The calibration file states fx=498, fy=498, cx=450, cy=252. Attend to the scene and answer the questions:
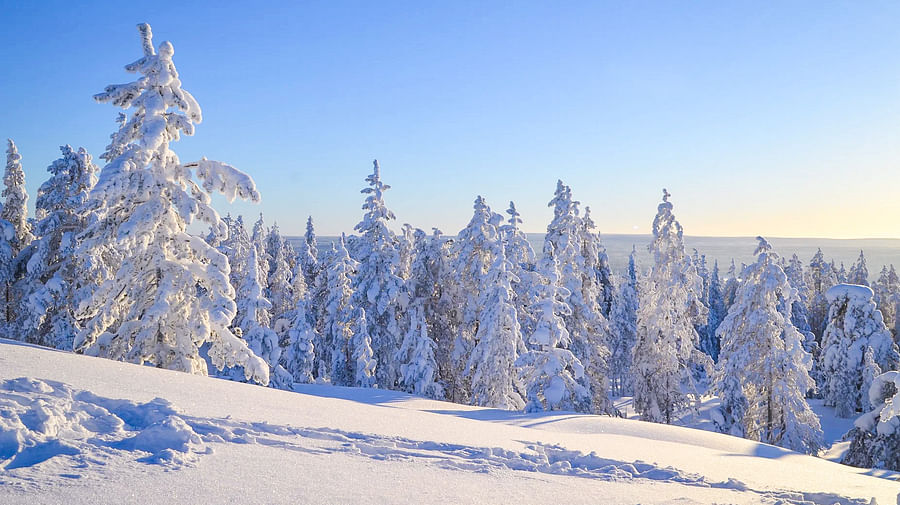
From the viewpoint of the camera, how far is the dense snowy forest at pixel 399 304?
40.9 ft

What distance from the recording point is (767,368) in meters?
24.1

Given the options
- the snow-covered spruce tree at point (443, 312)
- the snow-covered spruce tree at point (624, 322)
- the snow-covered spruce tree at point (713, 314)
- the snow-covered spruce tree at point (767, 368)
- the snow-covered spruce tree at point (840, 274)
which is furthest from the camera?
the snow-covered spruce tree at point (840, 274)

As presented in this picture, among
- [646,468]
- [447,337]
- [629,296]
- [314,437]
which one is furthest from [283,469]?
[629,296]

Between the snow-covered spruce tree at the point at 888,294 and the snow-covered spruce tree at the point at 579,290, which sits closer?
the snow-covered spruce tree at the point at 579,290

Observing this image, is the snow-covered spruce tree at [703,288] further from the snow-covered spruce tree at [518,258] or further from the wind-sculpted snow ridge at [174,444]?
the wind-sculpted snow ridge at [174,444]

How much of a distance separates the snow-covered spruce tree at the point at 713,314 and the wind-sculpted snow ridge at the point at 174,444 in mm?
64941

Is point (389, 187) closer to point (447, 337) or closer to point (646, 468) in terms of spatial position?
point (447, 337)

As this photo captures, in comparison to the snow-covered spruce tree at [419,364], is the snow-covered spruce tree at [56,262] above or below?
above

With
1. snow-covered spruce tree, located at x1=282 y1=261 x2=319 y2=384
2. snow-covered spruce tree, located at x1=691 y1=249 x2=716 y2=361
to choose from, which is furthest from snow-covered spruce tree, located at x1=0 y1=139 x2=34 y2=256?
snow-covered spruce tree, located at x1=691 y1=249 x2=716 y2=361

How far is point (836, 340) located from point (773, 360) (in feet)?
64.3

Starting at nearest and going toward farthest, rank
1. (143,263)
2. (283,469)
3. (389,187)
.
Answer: (283,469) < (143,263) < (389,187)

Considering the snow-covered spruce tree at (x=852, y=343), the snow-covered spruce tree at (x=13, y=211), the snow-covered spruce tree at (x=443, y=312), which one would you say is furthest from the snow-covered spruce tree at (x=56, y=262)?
the snow-covered spruce tree at (x=852, y=343)

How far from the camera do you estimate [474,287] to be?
27078mm

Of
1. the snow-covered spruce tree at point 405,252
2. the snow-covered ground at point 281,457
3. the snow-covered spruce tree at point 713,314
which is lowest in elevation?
the snow-covered spruce tree at point 713,314
